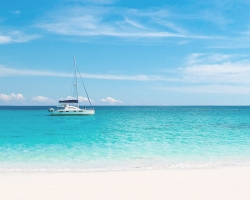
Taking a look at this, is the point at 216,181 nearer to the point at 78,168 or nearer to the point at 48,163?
the point at 78,168

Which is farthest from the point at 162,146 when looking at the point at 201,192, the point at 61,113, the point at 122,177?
the point at 61,113

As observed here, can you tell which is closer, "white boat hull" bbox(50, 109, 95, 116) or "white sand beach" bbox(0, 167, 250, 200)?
"white sand beach" bbox(0, 167, 250, 200)

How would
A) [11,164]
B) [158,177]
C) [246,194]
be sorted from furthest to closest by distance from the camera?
[11,164]
[158,177]
[246,194]

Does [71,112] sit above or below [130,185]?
above

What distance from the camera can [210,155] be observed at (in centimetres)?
1560

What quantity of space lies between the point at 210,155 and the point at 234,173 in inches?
216

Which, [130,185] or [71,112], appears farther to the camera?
[71,112]

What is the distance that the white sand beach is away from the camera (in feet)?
25.5

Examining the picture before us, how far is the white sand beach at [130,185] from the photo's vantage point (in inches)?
306

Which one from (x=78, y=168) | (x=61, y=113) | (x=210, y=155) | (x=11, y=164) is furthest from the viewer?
(x=61, y=113)

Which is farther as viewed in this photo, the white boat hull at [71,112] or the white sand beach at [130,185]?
the white boat hull at [71,112]

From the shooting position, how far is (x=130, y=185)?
8.79 m

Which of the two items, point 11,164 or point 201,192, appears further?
point 11,164

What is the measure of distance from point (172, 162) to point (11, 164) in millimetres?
7852
